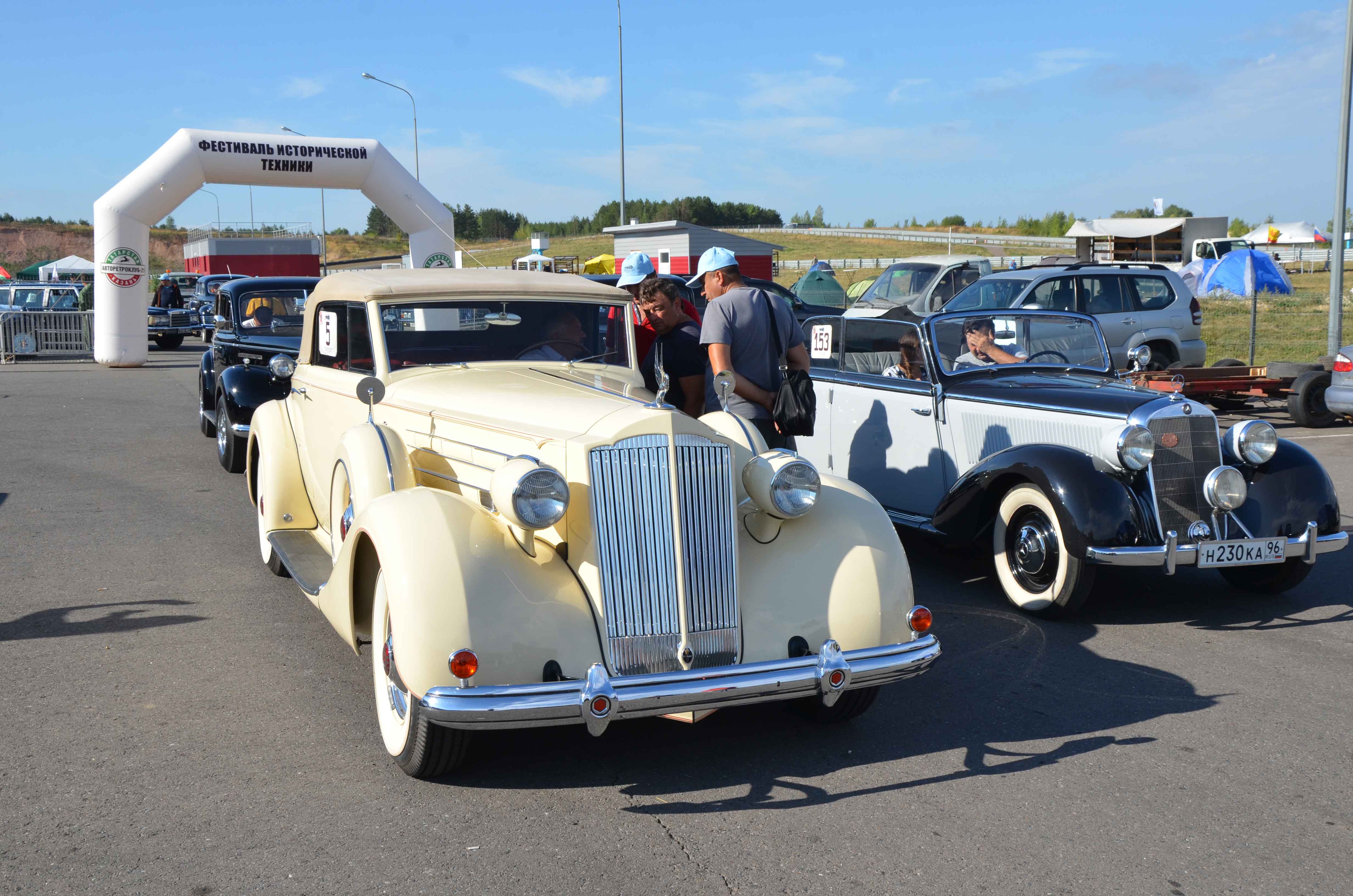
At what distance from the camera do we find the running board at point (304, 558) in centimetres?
477

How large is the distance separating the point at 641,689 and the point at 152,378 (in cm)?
1798

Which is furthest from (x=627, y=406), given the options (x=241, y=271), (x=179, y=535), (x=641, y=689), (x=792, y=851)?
(x=241, y=271)

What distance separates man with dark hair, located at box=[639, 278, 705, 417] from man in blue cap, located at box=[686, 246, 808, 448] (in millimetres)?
94

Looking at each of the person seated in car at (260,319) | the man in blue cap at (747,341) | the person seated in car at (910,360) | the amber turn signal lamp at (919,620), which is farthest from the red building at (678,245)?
the amber turn signal lamp at (919,620)

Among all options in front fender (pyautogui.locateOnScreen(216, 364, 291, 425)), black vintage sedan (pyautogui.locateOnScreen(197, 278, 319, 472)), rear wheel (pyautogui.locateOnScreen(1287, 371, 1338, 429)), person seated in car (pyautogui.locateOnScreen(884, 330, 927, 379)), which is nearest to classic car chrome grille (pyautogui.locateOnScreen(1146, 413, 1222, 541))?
person seated in car (pyautogui.locateOnScreen(884, 330, 927, 379))

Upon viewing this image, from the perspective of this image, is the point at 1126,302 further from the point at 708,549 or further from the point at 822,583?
the point at 708,549

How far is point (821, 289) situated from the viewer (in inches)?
947

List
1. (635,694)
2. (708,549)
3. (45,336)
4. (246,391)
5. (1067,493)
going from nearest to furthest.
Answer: (635,694) < (708,549) < (1067,493) < (246,391) < (45,336)

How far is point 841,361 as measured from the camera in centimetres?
745

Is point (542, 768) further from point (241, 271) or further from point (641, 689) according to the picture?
point (241, 271)

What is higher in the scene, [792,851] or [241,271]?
[241,271]

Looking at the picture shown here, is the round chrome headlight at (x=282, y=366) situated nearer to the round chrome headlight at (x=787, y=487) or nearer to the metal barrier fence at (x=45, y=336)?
the round chrome headlight at (x=787, y=487)

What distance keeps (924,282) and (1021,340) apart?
40.8 feet

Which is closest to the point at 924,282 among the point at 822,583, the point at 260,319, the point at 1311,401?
the point at 1311,401
